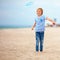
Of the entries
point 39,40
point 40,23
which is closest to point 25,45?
point 39,40

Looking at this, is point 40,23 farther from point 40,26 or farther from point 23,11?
point 23,11

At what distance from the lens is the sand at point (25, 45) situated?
1.89 metres

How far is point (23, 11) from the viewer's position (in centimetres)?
195

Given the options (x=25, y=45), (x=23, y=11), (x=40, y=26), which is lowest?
(x=25, y=45)

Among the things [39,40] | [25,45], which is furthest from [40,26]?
[25,45]

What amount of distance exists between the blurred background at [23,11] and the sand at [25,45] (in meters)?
0.08

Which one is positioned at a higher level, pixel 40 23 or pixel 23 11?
pixel 23 11

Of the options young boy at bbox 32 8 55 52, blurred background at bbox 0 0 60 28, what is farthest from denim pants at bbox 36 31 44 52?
blurred background at bbox 0 0 60 28

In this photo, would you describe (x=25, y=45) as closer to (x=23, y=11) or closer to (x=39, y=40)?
(x=39, y=40)

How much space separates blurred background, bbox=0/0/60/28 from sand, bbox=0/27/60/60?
0.08 metres

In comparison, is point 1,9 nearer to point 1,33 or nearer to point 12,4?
point 12,4

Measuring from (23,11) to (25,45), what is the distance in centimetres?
35

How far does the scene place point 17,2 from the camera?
6.39 feet

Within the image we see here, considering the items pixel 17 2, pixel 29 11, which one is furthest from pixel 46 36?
pixel 17 2
